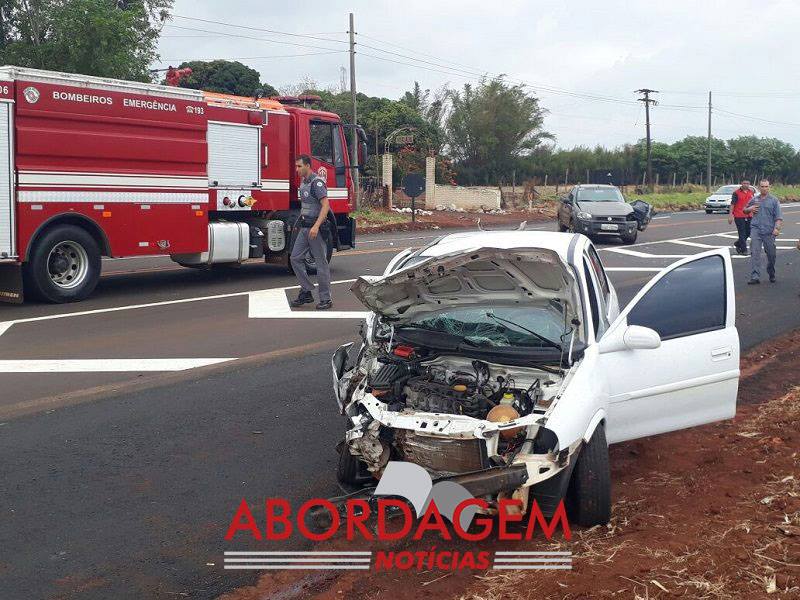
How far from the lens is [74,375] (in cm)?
812

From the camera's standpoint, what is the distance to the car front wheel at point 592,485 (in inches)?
186

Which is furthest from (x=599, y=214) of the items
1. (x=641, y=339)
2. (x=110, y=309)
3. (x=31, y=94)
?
(x=641, y=339)

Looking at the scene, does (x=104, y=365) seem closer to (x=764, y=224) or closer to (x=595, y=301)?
(x=595, y=301)

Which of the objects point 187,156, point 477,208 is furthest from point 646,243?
point 477,208

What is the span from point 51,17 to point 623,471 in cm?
2446

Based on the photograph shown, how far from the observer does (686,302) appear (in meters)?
5.79

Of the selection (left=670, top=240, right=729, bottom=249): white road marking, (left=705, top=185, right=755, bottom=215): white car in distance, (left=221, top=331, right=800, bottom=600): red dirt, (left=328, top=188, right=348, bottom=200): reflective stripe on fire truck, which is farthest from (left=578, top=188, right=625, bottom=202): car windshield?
(left=705, top=185, right=755, bottom=215): white car in distance

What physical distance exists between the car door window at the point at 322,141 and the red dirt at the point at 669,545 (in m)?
10.8

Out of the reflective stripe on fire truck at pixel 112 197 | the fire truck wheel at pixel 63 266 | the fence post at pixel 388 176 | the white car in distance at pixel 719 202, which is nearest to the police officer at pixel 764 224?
the reflective stripe on fire truck at pixel 112 197

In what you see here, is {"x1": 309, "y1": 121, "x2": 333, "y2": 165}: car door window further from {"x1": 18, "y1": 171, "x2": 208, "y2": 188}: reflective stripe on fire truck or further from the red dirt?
the red dirt

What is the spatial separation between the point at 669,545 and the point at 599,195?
2133 centimetres

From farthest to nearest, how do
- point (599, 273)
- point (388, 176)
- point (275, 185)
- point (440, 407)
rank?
point (388, 176) → point (275, 185) → point (599, 273) → point (440, 407)

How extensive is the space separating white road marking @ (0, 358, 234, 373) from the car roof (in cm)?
310

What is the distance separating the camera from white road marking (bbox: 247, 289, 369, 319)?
1144 cm
